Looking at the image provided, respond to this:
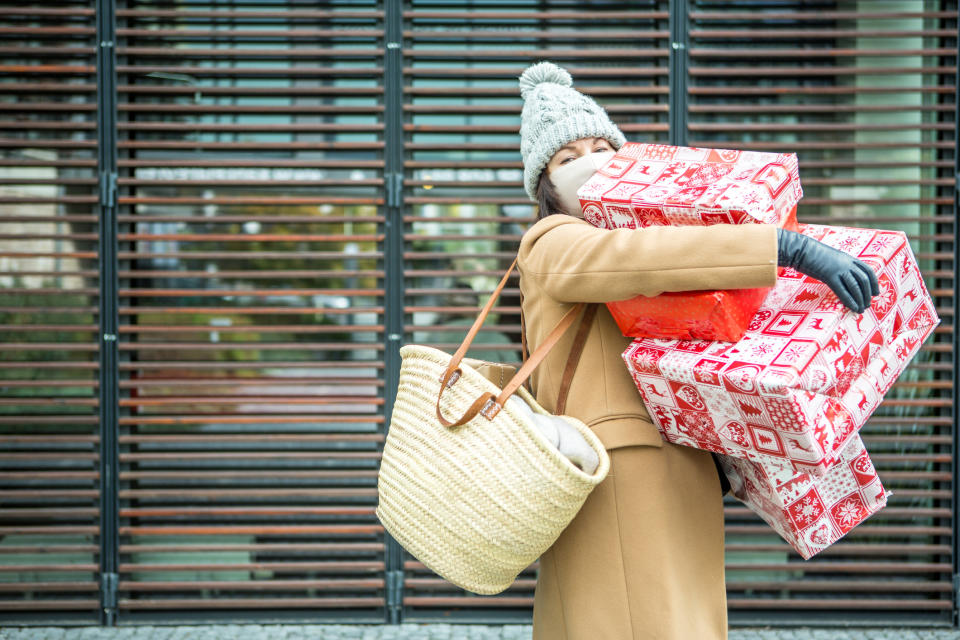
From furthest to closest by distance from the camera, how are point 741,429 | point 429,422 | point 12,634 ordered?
point 12,634, point 429,422, point 741,429

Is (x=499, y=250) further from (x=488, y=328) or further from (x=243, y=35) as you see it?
(x=243, y=35)

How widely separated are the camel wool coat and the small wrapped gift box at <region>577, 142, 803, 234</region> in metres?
0.08

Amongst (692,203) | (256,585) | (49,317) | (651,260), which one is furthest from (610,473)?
(49,317)

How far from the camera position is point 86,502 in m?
4.10

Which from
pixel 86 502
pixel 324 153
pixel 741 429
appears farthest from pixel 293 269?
pixel 741 429

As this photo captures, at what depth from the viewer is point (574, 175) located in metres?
2.00

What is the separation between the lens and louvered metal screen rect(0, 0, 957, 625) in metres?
4.05

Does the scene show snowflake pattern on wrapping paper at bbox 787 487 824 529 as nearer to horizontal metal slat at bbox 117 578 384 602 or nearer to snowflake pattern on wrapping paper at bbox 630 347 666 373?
snowflake pattern on wrapping paper at bbox 630 347 666 373

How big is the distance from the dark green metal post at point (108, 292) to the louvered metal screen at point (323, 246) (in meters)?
0.02

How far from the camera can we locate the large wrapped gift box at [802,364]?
60.6 inches

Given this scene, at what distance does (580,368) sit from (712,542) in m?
0.55

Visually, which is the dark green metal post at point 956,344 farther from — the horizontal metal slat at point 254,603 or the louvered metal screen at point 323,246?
the horizontal metal slat at point 254,603

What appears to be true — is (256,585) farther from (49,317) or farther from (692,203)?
(692,203)

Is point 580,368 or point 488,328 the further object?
point 488,328
